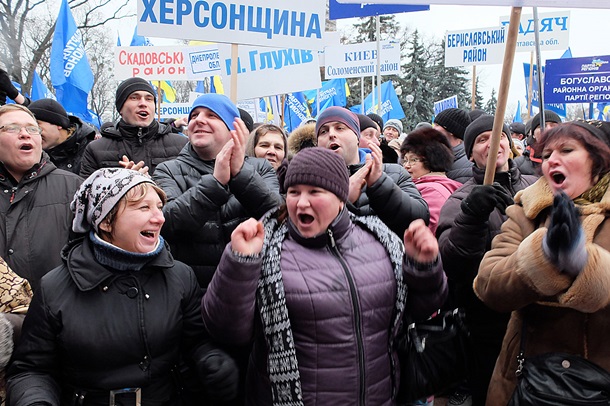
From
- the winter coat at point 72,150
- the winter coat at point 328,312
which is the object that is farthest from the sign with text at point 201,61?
the winter coat at point 328,312

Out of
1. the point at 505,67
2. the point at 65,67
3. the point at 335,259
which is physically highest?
the point at 65,67

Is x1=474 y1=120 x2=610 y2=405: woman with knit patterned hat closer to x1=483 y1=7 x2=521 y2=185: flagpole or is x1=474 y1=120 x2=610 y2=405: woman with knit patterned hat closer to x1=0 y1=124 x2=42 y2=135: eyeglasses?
x1=483 y1=7 x2=521 y2=185: flagpole

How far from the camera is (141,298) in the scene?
2.23 m

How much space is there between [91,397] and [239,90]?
3.49m

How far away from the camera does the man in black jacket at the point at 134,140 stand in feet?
14.2

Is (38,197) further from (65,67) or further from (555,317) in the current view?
(65,67)

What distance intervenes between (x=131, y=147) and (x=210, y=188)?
2.03 meters

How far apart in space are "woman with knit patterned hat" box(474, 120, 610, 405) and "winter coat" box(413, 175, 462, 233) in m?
1.03

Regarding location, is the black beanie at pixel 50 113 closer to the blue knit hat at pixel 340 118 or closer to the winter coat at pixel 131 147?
the winter coat at pixel 131 147

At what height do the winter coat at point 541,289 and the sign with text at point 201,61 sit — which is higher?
the sign with text at point 201,61

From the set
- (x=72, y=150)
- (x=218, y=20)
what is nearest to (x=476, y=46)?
(x=218, y=20)

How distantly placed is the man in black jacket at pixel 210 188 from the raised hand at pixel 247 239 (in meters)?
0.68

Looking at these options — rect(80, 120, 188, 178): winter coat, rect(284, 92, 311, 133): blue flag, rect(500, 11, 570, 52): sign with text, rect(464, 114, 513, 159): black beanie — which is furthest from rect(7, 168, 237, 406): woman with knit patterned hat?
rect(284, 92, 311, 133): blue flag

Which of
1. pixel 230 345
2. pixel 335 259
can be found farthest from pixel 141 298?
pixel 335 259
